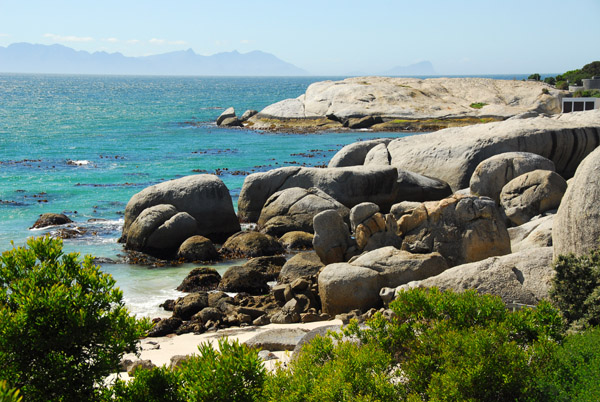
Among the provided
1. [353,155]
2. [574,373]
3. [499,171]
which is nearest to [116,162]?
[353,155]

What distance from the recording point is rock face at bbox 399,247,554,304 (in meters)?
11.9

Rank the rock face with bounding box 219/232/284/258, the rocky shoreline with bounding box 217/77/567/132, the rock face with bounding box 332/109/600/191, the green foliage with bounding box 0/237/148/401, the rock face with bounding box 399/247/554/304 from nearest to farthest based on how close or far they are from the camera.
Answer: the green foliage with bounding box 0/237/148/401 < the rock face with bounding box 399/247/554/304 < the rock face with bounding box 219/232/284/258 < the rock face with bounding box 332/109/600/191 < the rocky shoreline with bounding box 217/77/567/132

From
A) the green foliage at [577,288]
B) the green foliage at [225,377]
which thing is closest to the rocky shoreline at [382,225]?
the green foliage at [577,288]

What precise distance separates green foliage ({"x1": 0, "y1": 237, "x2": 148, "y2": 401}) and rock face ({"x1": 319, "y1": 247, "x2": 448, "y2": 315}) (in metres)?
8.08

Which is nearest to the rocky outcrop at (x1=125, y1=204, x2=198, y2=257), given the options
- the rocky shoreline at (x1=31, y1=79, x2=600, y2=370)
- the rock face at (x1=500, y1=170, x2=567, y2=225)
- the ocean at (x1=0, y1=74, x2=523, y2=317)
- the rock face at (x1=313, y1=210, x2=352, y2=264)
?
the rocky shoreline at (x1=31, y1=79, x2=600, y2=370)

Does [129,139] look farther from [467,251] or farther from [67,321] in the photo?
[67,321]

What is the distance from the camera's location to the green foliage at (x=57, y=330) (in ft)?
21.1

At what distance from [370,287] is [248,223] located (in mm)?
12672

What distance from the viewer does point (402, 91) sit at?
71.3 metres

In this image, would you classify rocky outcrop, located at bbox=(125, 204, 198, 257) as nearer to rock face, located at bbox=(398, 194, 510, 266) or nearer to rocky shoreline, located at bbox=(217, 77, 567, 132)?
rock face, located at bbox=(398, 194, 510, 266)

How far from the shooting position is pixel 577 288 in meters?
9.24

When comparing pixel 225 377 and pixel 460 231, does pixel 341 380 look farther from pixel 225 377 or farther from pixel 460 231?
pixel 460 231

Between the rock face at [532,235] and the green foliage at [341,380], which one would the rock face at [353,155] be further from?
the green foliage at [341,380]

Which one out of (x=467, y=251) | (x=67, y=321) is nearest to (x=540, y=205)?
(x=467, y=251)
